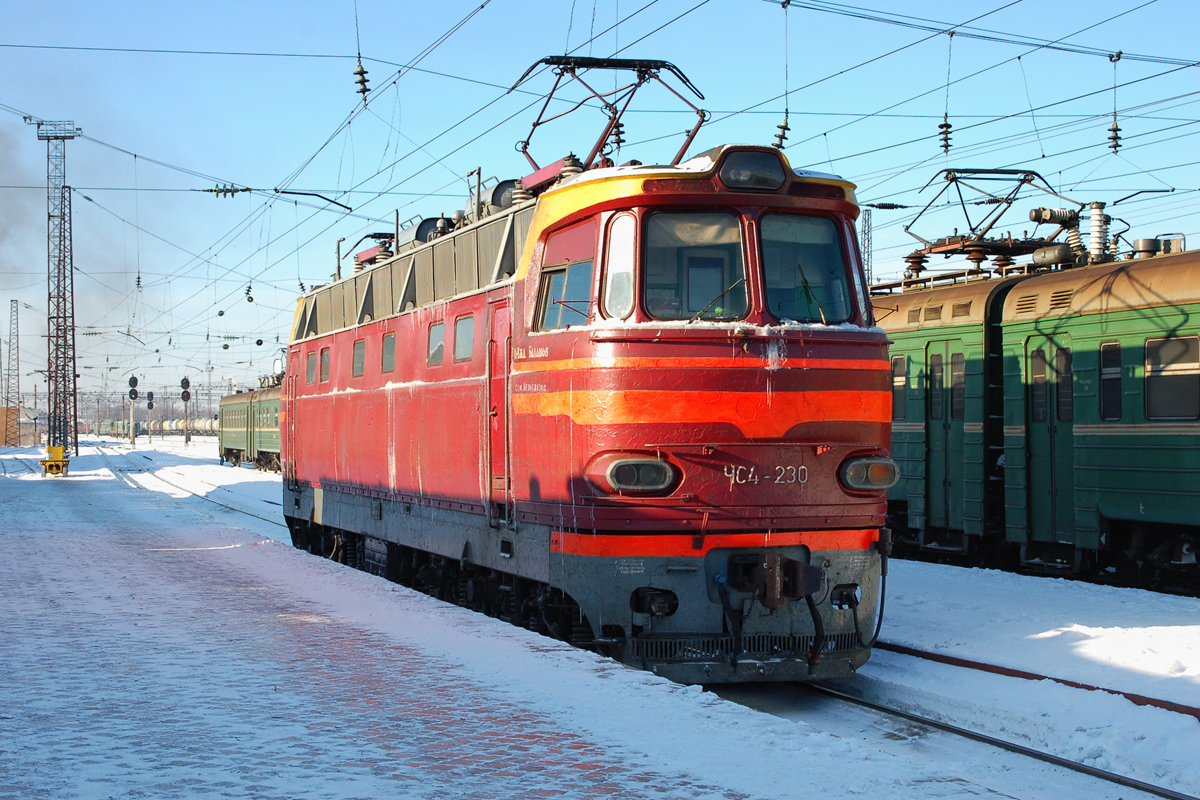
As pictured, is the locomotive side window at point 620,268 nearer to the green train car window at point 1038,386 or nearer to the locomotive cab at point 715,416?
the locomotive cab at point 715,416

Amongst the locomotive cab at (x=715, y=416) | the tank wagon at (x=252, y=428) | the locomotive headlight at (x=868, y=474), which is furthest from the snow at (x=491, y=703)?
the tank wagon at (x=252, y=428)

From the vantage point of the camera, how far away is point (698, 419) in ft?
26.6

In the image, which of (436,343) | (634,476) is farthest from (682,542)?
(436,343)

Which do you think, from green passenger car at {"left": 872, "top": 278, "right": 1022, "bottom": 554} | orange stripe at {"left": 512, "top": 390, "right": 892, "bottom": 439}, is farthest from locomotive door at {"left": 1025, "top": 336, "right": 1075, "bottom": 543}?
orange stripe at {"left": 512, "top": 390, "right": 892, "bottom": 439}

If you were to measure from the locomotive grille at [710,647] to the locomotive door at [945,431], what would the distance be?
845cm

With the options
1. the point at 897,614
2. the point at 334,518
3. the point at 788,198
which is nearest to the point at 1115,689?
the point at 897,614

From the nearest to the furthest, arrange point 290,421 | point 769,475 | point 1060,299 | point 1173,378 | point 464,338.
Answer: point 769,475
point 464,338
point 1173,378
point 1060,299
point 290,421

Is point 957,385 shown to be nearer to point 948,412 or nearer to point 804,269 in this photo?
point 948,412

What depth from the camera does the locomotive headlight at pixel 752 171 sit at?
27.7 feet

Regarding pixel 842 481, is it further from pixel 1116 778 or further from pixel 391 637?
pixel 391 637

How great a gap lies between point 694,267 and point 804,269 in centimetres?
92

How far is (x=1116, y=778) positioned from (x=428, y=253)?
27.6 ft

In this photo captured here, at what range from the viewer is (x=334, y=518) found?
15.9 metres

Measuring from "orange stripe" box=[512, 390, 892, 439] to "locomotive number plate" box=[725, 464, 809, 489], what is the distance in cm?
25
